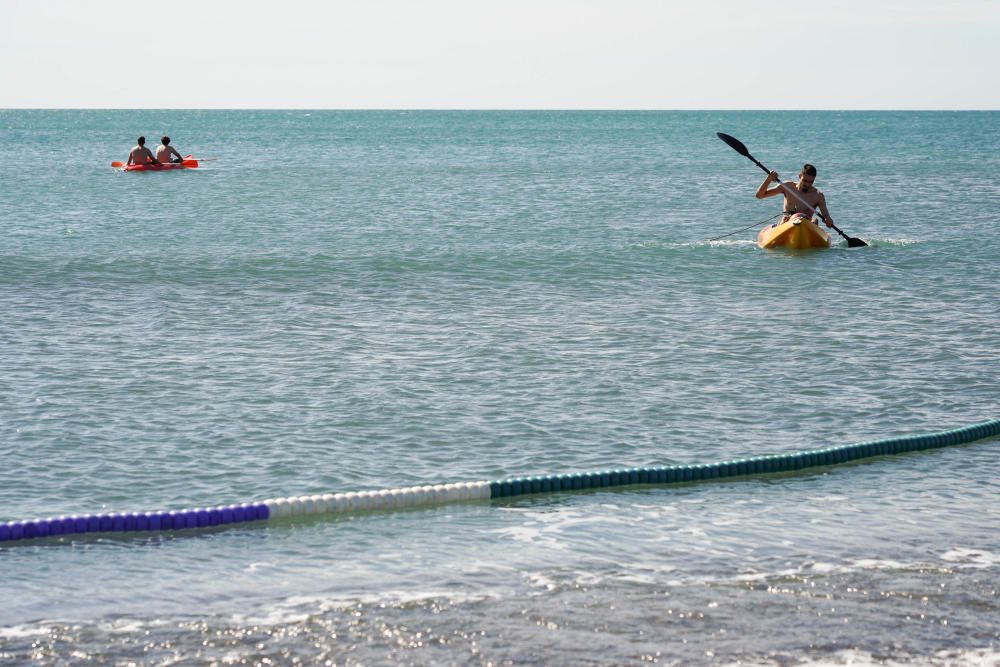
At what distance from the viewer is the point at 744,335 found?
1834cm

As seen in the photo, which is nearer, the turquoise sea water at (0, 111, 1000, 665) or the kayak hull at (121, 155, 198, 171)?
the turquoise sea water at (0, 111, 1000, 665)

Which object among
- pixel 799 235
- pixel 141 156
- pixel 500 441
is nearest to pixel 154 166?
pixel 141 156

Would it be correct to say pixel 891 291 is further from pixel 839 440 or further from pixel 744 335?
pixel 839 440

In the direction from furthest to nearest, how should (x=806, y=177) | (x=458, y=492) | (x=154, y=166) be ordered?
(x=154, y=166), (x=806, y=177), (x=458, y=492)

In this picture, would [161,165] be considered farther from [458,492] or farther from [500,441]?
[458,492]

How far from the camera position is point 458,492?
33.7ft

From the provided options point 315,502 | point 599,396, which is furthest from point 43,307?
point 315,502

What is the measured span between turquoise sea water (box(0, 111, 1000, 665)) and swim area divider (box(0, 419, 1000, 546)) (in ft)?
0.51

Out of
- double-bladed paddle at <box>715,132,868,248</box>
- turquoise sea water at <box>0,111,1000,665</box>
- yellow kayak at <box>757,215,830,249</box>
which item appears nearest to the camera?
turquoise sea water at <box>0,111,1000,665</box>

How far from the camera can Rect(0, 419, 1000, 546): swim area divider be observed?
9.38 m

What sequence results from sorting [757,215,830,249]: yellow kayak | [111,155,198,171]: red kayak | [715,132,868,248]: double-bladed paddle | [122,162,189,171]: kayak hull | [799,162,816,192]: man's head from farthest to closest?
[122,162,189,171]: kayak hull
[111,155,198,171]: red kayak
[757,215,830,249]: yellow kayak
[799,162,816,192]: man's head
[715,132,868,248]: double-bladed paddle

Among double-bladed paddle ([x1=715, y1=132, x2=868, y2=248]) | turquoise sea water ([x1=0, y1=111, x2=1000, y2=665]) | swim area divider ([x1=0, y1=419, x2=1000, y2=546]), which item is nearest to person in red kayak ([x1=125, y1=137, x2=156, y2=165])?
turquoise sea water ([x1=0, y1=111, x2=1000, y2=665])

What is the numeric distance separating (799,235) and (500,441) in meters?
16.5

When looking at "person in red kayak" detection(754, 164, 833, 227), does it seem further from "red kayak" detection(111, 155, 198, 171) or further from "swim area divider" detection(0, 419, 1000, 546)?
"red kayak" detection(111, 155, 198, 171)
